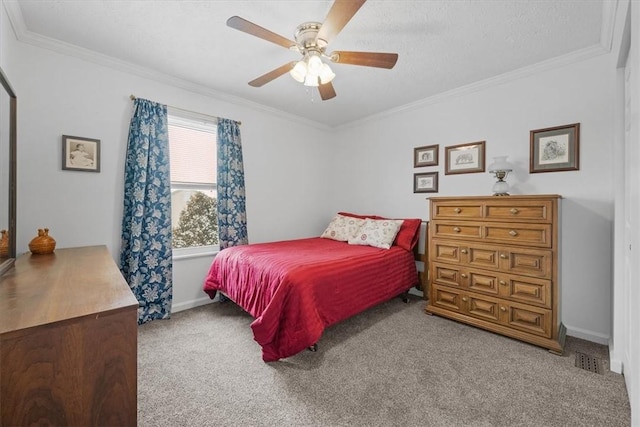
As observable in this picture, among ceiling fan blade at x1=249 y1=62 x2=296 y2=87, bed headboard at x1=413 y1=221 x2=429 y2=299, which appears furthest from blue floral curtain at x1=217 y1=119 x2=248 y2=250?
bed headboard at x1=413 y1=221 x2=429 y2=299

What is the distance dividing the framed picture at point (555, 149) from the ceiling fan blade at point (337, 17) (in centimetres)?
220

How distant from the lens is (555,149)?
246cm

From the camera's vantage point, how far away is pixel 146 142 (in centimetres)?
260

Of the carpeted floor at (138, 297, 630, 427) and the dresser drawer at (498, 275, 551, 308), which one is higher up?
the dresser drawer at (498, 275, 551, 308)

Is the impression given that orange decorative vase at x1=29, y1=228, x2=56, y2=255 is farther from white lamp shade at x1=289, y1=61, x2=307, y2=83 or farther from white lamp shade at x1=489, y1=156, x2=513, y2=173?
white lamp shade at x1=489, y1=156, x2=513, y2=173

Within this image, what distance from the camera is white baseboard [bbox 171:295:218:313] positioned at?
2.89 m

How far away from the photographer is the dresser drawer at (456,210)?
2480mm

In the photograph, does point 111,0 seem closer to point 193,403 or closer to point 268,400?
point 193,403

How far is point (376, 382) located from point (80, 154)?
119 inches

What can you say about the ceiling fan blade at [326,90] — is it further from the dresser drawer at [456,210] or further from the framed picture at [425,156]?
the framed picture at [425,156]

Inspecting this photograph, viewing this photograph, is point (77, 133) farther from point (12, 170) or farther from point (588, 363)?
point (588, 363)

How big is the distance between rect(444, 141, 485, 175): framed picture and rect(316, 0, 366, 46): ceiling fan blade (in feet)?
6.81

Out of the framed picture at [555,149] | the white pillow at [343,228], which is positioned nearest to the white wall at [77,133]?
the white pillow at [343,228]

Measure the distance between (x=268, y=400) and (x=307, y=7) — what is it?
8.31ft
